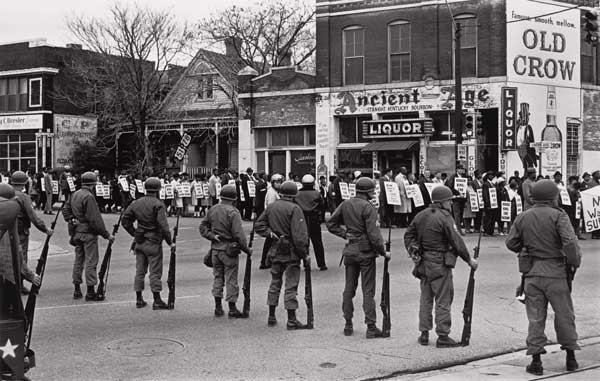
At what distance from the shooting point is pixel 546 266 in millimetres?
8148

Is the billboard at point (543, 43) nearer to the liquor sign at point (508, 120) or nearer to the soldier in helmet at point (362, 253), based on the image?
the liquor sign at point (508, 120)

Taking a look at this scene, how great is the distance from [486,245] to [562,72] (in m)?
14.5

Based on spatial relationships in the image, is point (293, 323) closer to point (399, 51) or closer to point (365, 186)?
point (365, 186)

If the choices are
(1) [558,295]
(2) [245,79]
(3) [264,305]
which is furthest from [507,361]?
(2) [245,79]

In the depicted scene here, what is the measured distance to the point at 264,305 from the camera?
11.8 m

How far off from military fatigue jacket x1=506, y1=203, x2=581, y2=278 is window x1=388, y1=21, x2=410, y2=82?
24115 mm

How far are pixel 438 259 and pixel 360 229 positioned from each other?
43.2 inches

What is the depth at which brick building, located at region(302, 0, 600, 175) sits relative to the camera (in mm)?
29797

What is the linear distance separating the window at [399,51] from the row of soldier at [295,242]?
2126 centimetres

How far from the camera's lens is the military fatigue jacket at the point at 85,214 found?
12.2 m

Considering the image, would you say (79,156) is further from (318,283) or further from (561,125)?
(318,283)

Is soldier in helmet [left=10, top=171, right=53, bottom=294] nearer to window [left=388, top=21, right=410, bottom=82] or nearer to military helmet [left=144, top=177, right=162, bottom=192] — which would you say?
military helmet [left=144, top=177, right=162, bottom=192]

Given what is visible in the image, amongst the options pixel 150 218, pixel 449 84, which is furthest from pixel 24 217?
pixel 449 84

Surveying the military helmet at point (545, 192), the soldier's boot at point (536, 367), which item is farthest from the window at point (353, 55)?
the soldier's boot at point (536, 367)
